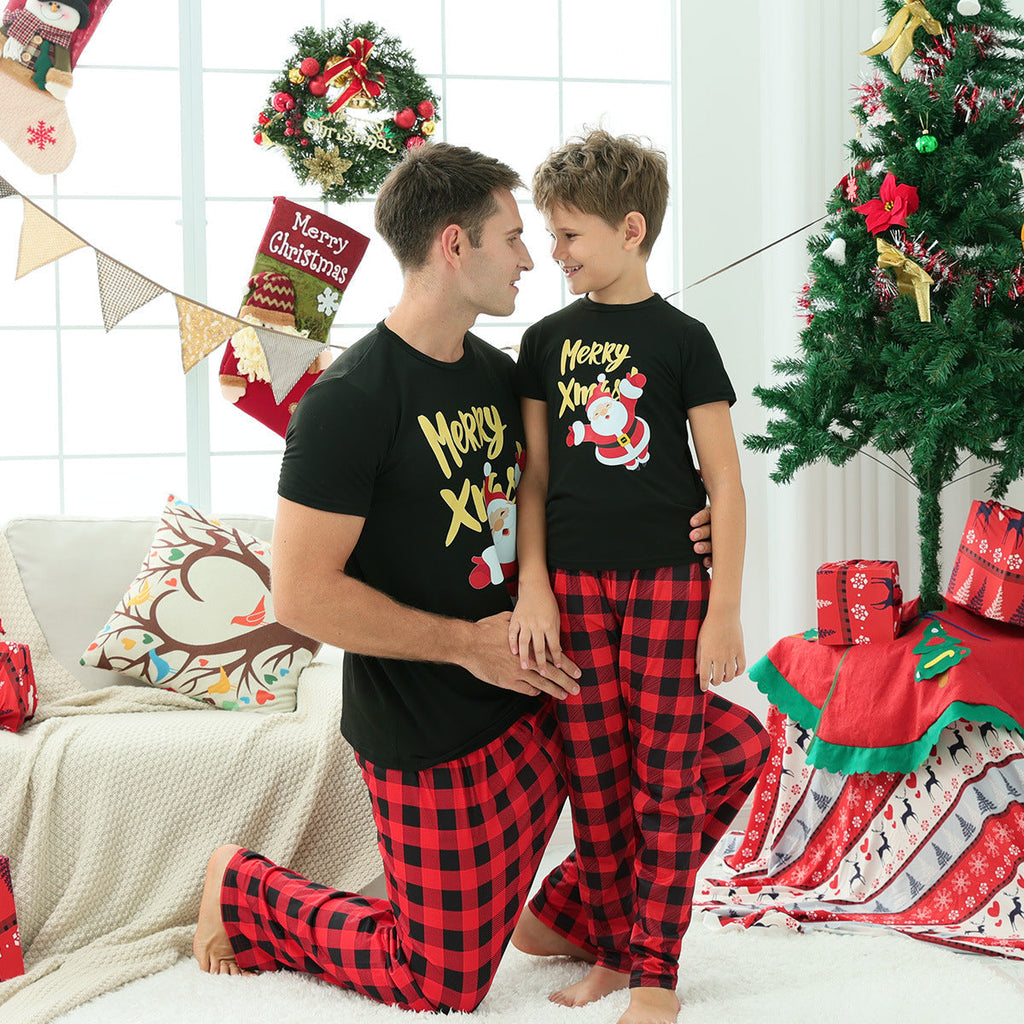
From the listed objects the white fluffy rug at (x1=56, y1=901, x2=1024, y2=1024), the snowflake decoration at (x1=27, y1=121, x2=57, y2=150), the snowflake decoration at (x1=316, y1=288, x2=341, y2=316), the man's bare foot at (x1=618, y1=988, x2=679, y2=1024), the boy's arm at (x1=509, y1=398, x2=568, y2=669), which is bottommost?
the white fluffy rug at (x1=56, y1=901, x2=1024, y2=1024)

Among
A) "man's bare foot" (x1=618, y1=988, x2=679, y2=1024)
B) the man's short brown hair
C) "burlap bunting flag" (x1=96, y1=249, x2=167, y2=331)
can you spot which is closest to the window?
"burlap bunting flag" (x1=96, y1=249, x2=167, y2=331)

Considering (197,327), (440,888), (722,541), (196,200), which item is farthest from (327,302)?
(440,888)

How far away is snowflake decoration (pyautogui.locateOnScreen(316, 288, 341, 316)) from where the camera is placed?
2.66 m

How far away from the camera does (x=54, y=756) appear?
1861mm

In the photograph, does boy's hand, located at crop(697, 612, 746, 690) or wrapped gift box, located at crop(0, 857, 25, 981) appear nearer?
boy's hand, located at crop(697, 612, 746, 690)

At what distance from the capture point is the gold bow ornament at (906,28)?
7.01 ft

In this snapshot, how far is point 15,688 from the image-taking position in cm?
201

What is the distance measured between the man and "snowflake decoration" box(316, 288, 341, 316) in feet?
3.47

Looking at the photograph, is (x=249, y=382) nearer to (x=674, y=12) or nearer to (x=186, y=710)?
(x=186, y=710)

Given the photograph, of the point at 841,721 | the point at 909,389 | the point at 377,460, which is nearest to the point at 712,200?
the point at 909,389

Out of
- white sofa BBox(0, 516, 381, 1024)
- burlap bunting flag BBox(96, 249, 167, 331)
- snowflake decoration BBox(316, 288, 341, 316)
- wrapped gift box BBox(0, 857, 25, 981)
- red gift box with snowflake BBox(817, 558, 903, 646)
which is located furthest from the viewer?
snowflake decoration BBox(316, 288, 341, 316)

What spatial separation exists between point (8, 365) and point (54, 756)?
1.63m

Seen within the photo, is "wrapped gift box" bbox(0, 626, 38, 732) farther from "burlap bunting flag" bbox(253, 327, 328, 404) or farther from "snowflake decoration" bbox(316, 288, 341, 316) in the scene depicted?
"snowflake decoration" bbox(316, 288, 341, 316)

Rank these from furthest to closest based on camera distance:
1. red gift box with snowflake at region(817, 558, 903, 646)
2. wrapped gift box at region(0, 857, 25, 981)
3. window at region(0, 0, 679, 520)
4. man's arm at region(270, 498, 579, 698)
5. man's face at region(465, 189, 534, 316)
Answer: window at region(0, 0, 679, 520) < red gift box with snowflake at region(817, 558, 903, 646) < wrapped gift box at region(0, 857, 25, 981) < man's face at region(465, 189, 534, 316) < man's arm at region(270, 498, 579, 698)
